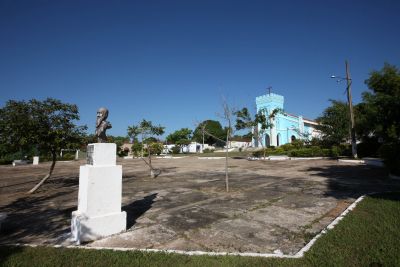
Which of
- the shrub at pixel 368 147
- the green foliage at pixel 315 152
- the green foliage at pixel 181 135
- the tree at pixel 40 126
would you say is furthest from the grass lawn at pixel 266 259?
the green foliage at pixel 181 135

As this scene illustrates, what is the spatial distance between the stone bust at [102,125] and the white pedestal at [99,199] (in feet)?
1.47

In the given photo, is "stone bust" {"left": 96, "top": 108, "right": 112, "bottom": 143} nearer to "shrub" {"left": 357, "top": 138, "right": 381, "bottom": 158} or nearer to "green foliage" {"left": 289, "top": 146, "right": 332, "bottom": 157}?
"green foliage" {"left": 289, "top": 146, "right": 332, "bottom": 157}

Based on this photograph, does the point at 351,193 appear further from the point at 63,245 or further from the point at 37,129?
the point at 37,129

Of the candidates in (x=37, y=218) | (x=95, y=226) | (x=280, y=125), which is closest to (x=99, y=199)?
(x=95, y=226)

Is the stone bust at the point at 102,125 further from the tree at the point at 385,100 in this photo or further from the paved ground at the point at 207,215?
the tree at the point at 385,100

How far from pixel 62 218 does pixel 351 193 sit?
30.0ft

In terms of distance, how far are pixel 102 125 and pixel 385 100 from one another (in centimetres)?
1154

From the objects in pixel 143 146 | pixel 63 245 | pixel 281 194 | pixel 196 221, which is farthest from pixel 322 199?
pixel 143 146

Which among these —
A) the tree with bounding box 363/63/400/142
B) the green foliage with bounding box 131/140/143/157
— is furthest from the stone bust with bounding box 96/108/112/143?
the tree with bounding box 363/63/400/142

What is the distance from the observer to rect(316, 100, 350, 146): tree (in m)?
27.0

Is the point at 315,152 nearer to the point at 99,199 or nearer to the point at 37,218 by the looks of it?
the point at 99,199

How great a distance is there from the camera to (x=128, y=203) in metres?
8.30

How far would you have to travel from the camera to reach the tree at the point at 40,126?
9297 mm

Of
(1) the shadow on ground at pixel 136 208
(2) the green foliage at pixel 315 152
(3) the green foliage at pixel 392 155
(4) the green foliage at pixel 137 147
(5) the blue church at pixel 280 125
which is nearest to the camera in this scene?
(1) the shadow on ground at pixel 136 208
